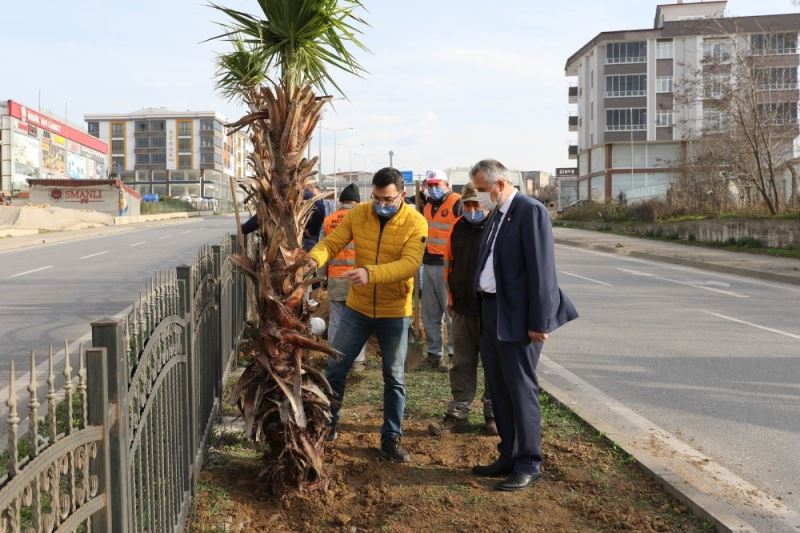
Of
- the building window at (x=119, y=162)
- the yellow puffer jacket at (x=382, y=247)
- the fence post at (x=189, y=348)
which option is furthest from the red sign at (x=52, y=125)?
the fence post at (x=189, y=348)

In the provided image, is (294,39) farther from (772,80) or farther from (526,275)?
(772,80)

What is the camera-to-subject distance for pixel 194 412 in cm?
434

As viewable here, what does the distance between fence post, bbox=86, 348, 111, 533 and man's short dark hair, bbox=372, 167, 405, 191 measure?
2.98 metres

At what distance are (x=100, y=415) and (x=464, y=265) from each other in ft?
13.1

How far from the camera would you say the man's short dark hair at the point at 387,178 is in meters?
5.15

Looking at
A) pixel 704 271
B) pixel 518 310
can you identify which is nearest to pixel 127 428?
pixel 518 310

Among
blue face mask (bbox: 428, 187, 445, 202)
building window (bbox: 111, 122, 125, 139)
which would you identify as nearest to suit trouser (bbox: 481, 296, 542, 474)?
blue face mask (bbox: 428, 187, 445, 202)

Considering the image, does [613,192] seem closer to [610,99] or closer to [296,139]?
[610,99]

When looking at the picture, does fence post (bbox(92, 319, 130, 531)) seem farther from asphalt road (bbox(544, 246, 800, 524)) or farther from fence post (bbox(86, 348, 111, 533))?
asphalt road (bbox(544, 246, 800, 524))

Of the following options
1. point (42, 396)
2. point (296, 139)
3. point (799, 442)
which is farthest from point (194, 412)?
point (799, 442)

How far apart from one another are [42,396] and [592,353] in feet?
18.9

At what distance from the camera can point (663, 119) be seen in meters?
71.8

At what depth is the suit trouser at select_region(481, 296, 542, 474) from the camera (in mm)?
4754

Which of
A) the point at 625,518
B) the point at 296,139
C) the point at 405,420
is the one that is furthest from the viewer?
the point at 405,420
